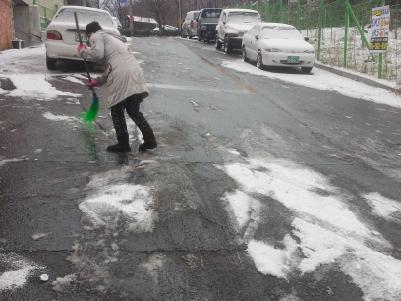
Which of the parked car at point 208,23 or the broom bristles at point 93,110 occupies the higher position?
the parked car at point 208,23

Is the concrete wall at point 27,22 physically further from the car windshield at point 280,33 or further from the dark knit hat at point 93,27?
the dark knit hat at point 93,27

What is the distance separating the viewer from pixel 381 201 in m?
5.13

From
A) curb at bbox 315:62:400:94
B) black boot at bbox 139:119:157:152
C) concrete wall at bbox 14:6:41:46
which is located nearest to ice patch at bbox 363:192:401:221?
black boot at bbox 139:119:157:152

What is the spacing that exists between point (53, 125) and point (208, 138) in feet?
7.52

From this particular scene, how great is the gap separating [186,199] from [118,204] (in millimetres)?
672

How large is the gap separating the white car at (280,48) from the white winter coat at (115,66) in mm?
10119

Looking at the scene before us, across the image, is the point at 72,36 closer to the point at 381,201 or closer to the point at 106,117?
the point at 106,117

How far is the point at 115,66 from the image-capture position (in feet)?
19.2

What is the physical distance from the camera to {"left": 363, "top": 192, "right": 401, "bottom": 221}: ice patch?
4.80m

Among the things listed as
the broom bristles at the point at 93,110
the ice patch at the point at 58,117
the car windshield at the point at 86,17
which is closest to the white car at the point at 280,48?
the car windshield at the point at 86,17

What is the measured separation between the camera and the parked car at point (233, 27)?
20.8m

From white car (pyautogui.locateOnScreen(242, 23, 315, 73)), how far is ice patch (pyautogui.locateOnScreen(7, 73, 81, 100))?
23.8 feet

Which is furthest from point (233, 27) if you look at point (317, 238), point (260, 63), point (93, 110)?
point (317, 238)

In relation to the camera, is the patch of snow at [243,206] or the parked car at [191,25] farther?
the parked car at [191,25]
